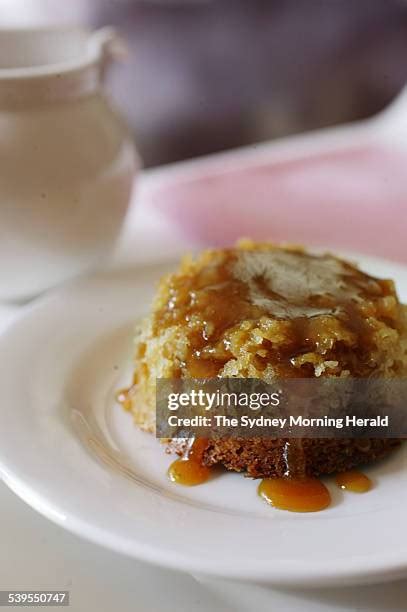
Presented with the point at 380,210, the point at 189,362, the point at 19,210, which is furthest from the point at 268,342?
the point at 380,210

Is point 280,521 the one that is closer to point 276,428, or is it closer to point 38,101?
point 276,428

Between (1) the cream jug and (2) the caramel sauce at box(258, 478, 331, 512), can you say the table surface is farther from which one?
(1) the cream jug

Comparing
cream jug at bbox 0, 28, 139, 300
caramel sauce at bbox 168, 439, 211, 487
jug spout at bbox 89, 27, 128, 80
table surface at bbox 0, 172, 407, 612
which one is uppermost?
jug spout at bbox 89, 27, 128, 80

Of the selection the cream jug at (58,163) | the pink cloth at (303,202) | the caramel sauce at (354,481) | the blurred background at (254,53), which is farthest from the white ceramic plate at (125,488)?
the blurred background at (254,53)

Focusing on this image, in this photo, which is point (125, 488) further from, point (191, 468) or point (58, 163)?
point (58, 163)

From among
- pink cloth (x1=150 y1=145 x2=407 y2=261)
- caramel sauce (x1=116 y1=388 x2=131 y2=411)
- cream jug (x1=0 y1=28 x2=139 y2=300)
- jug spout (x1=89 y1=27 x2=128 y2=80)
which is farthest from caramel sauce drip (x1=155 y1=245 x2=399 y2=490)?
jug spout (x1=89 y1=27 x2=128 y2=80)

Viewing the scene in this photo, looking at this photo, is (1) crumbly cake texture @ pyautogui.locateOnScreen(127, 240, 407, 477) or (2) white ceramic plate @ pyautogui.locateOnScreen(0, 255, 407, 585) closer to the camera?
(2) white ceramic plate @ pyautogui.locateOnScreen(0, 255, 407, 585)
